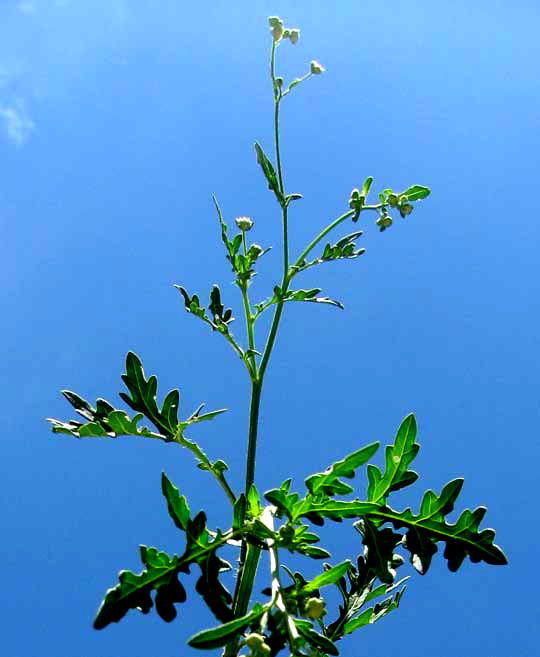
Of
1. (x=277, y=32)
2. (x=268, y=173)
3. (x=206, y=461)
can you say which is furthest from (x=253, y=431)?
(x=277, y=32)

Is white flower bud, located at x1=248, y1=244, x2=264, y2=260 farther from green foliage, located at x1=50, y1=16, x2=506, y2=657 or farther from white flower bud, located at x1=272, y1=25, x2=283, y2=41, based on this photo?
white flower bud, located at x1=272, y1=25, x2=283, y2=41

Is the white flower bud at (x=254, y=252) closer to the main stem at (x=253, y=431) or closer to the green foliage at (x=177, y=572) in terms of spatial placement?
the main stem at (x=253, y=431)

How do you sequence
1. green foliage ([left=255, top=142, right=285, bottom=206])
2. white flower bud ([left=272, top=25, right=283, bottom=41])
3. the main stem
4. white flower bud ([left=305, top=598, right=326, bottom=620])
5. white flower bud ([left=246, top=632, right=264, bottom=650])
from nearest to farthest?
white flower bud ([left=246, top=632, right=264, bottom=650]), white flower bud ([left=305, top=598, right=326, bottom=620]), the main stem, green foliage ([left=255, top=142, right=285, bottom=206]), white flower bud ([left=272, top=25, right=283, bottom=41])

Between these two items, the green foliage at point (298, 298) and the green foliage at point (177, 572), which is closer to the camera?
the green foliage at point (177, 572)

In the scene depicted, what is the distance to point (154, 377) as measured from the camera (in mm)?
3365

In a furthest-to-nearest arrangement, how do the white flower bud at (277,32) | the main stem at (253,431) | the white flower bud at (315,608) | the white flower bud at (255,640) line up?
the white flower bud at (277,32) → the main stem at (253,431) → the white flower bud at (315,608) → the white flower bud at (255,640)

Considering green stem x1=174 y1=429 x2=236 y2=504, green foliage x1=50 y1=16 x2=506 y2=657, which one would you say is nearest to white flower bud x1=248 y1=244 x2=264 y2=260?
green foliage x1=50 y1=16 x2=506 y2=657

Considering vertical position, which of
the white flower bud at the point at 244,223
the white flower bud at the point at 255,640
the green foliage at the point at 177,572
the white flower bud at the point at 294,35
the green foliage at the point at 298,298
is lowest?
the white flower bud at the point at 255,640

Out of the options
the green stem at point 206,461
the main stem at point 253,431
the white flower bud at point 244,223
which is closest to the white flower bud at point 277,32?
the main stem at point 253,431

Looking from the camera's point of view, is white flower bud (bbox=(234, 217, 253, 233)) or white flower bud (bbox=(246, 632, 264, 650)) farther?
white flower bud (bbox=(234, 217, 253, 233))

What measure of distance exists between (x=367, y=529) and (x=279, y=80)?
94.8 inches

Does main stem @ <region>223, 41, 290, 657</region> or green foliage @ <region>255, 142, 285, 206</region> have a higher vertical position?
green foliage @ <region>255, 142, 285, 206</region>

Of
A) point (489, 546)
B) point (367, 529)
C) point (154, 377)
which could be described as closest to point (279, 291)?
point (154, 377)

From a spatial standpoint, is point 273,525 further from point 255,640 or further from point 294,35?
point 294,35
